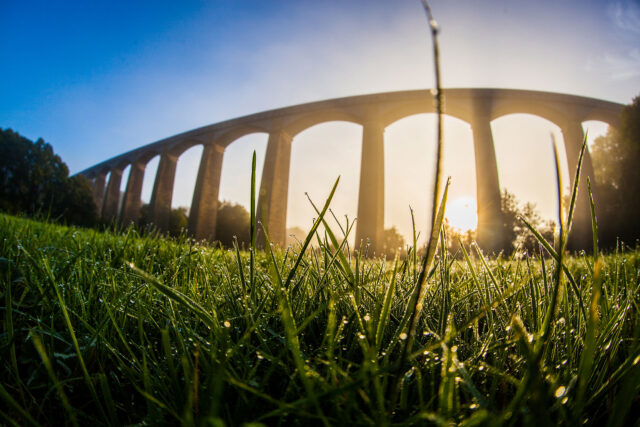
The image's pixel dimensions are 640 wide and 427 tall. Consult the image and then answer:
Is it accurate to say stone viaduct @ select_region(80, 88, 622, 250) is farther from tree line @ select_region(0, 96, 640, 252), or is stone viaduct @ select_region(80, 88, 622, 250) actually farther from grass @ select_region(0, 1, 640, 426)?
grass @ select_region(0, 1, 640, 426)

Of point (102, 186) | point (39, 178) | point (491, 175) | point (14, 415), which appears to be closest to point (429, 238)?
point (14, 415)

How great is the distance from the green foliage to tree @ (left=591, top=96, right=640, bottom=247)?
3192 centimetres

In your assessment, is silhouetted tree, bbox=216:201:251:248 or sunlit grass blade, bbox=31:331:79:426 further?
silhouetted tree, bbox=216:201:251:248

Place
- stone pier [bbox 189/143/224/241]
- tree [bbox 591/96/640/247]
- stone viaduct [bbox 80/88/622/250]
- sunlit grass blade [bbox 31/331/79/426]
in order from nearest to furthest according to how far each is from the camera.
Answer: sunlit grass blade [bbox 31/331/79/426] → stone viaduct [bbox 80/88/622/250] → tree [bbox 591/96/640/247] → stone pier [bbox 189/143/224/241]

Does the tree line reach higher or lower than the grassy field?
higher

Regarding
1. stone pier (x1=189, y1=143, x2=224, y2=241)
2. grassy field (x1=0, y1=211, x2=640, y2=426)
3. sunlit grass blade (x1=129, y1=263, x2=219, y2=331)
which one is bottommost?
grassy field (x1=0, y1=211, x2=640, y2=426)

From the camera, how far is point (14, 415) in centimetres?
56

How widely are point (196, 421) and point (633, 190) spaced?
23.0 metres

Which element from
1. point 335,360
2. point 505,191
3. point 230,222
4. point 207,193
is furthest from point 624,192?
point 230,222

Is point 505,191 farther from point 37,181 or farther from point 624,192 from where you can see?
point 37,181

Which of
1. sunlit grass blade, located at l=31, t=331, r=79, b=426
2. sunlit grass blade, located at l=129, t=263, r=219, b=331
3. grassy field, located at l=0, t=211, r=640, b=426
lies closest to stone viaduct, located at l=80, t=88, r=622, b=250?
grassy field, located at l=0, t=211, r=640, b=426

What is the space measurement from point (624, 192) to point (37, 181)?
122 feet

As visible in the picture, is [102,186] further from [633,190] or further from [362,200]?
[633,190]

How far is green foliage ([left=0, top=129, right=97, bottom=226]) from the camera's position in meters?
20.4
